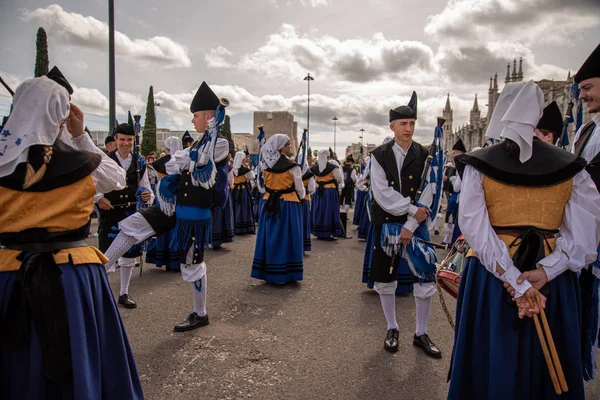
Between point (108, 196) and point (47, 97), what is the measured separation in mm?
3115

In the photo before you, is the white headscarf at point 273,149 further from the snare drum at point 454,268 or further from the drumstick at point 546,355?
the drumstick at point 546,355

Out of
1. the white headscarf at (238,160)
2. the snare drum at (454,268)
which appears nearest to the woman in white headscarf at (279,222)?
the snare drum at (454,268)

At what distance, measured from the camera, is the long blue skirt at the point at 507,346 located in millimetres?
2148

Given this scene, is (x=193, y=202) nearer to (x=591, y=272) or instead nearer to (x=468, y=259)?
(x=468, y=259)

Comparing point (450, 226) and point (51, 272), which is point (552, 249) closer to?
point (51, 272)

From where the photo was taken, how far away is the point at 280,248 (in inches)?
237

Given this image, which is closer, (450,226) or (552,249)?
(552,249)

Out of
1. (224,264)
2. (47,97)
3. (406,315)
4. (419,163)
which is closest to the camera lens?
(47,97)

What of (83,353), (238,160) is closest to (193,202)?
(83,353)

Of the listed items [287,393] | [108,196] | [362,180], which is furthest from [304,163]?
[287,393]

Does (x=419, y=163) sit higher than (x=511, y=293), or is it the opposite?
(x=419, y=163)

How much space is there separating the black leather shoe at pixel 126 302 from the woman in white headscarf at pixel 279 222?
180 cm

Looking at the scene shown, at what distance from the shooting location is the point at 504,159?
2.30m

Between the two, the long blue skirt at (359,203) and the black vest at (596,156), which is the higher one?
the black vest at (596,156)
